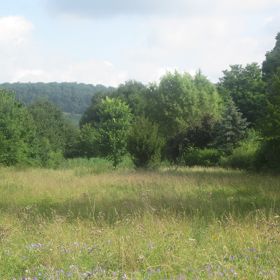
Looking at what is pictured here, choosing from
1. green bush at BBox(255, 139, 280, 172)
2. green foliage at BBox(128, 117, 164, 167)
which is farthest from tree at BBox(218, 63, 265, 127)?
green bush at BBox(255, 139, 280, 172)

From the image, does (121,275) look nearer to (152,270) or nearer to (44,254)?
(152,270)

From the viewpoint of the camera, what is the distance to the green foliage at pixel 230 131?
33969 millimetres

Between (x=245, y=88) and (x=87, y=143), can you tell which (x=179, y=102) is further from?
(x=87, y=143)

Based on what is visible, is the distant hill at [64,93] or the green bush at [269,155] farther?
the distant hill at [64,93]

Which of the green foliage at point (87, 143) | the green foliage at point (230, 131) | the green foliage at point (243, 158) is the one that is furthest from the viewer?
the green foliage at point (87, 143)

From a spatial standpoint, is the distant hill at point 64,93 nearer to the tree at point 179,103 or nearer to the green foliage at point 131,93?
the green foliage at point 131,93

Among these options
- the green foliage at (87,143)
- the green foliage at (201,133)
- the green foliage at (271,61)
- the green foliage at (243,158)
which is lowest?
the green foliage at (87,143)

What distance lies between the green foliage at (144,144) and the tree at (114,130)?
13.6 metres

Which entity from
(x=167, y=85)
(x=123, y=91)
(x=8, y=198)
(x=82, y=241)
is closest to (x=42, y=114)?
(x=123, y=91)

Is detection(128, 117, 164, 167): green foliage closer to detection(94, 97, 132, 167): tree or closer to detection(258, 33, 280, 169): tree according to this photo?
detection(258, 33, 280, 169): tree

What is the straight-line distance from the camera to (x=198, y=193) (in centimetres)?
1295

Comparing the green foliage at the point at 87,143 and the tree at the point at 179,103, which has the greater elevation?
the tree at the point at 179,103

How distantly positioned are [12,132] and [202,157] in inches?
604

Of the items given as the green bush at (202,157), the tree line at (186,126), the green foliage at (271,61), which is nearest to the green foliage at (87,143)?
the tree line at (186,126)
